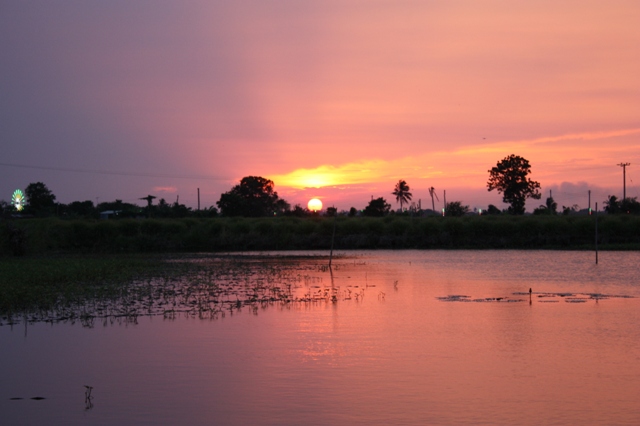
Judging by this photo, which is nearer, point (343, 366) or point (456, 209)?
point (343, 366)

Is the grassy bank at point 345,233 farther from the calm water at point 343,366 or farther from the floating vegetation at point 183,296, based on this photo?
the calm water at point 343,366

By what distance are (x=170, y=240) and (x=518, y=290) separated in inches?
1376

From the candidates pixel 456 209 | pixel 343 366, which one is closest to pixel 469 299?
pixel 343 366

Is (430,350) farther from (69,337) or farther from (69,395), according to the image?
(69,337)

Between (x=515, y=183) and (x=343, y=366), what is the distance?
70.1 m

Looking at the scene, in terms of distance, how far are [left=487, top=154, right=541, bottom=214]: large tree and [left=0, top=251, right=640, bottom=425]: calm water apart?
61025 mm

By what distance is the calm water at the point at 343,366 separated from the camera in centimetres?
858

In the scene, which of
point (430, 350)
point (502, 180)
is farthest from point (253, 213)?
point (430, 350)

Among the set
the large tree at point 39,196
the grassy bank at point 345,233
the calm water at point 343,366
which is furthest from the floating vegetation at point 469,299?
the large tree at point 39,196

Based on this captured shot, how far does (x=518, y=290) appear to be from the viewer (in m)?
21.1

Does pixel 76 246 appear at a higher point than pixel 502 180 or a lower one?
lower

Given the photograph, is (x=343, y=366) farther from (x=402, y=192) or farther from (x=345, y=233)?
(x=402, y=192)

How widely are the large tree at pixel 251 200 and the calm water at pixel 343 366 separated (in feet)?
202

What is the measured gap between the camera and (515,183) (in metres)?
77.3
